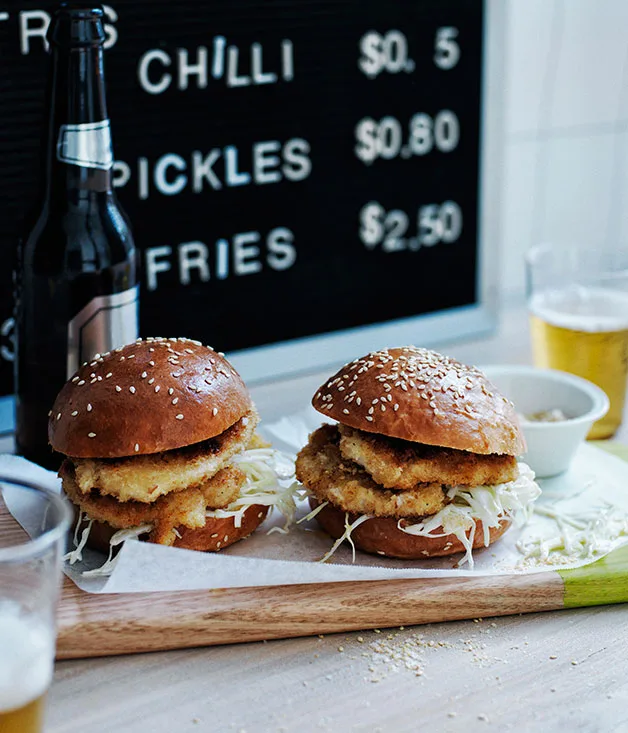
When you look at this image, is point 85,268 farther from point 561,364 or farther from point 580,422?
point 561,364

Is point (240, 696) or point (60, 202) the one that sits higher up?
point (60, 202)

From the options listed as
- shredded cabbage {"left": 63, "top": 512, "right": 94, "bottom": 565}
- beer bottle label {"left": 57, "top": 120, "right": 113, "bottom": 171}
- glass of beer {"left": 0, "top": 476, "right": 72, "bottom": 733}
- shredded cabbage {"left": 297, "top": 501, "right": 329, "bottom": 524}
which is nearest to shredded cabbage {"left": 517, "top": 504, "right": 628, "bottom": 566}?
shredded cabbage {"left": 297, "top": 501, "right": 329, "bottom": 524}

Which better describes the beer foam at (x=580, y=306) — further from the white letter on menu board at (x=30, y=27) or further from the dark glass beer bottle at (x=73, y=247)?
the white letter on menu board at (x=30, y=27)

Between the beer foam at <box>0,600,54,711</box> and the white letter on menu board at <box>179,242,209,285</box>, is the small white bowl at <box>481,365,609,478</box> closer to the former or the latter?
the white letter on menu board at <box>179,242,209,285</box>

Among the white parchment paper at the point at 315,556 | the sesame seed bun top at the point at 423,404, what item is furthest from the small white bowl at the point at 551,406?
the sesame seed bun top at the point at 423,404

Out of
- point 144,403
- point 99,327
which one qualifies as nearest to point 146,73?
point 99,327

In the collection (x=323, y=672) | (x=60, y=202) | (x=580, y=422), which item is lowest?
(x=323, y=672)

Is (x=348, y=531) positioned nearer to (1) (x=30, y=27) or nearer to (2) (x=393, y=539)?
(2) (x=393, y=539)

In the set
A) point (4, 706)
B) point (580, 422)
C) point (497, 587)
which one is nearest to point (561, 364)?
point (580, 422)
